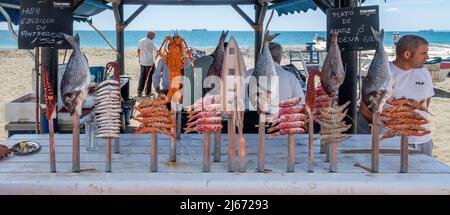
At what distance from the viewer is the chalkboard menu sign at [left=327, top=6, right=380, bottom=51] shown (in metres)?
4.31

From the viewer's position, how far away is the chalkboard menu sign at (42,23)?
166 inches

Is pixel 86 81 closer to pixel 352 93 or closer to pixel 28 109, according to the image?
pixel 352 93

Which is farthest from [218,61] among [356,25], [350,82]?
[350,82]

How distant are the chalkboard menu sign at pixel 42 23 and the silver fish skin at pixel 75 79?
5.65ft

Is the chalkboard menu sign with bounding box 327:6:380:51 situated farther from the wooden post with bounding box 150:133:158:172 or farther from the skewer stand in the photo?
the wooden post with bounding box 150:133:158:172

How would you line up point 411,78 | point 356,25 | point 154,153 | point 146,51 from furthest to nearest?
point 146,51 < point 356,25 < point 411,78 < point 154,153

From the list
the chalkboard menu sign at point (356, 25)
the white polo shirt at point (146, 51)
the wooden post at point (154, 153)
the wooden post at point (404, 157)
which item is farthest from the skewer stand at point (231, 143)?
the white polo shirt at point (146, 51)

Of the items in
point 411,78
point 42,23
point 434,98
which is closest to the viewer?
point 411,78

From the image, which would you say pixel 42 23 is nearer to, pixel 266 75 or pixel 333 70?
pixel 266 75

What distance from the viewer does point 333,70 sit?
9.30 ft

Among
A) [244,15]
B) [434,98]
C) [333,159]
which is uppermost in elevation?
[244,15]

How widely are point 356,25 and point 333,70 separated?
1668mm

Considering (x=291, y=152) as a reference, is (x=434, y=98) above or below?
above
